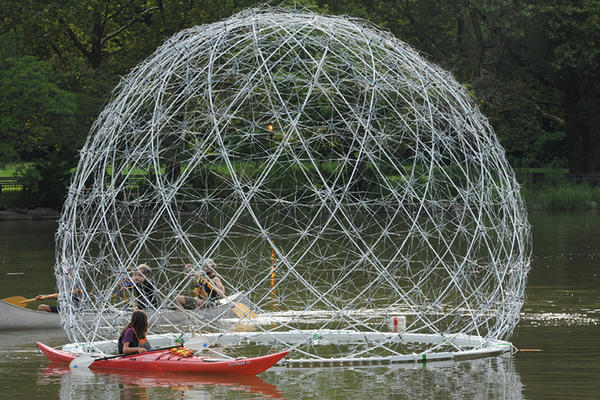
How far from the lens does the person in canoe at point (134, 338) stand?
613 inches

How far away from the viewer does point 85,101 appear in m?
55.6

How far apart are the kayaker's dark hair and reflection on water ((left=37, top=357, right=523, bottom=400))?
649 millimetres

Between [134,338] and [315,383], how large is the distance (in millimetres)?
3220

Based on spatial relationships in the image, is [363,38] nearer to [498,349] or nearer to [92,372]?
[498,349]

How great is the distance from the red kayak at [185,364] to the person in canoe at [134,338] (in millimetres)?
119

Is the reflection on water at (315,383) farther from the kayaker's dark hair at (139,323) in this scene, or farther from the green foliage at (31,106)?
the green foliage at (31,106)

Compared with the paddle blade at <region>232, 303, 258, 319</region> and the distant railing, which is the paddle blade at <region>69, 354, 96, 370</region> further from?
the distant railing

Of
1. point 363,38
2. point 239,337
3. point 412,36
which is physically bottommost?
point 239,337

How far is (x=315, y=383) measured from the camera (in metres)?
14.5

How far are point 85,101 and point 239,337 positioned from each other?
39034mm

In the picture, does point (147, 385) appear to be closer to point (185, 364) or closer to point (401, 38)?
point (185, 364)

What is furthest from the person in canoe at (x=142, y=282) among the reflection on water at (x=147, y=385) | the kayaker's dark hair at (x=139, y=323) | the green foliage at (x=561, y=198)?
the green foliage at (x=561, y=198)


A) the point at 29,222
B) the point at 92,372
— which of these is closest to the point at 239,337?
the point at 92,372

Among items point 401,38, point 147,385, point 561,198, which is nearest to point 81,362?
point 147,385
